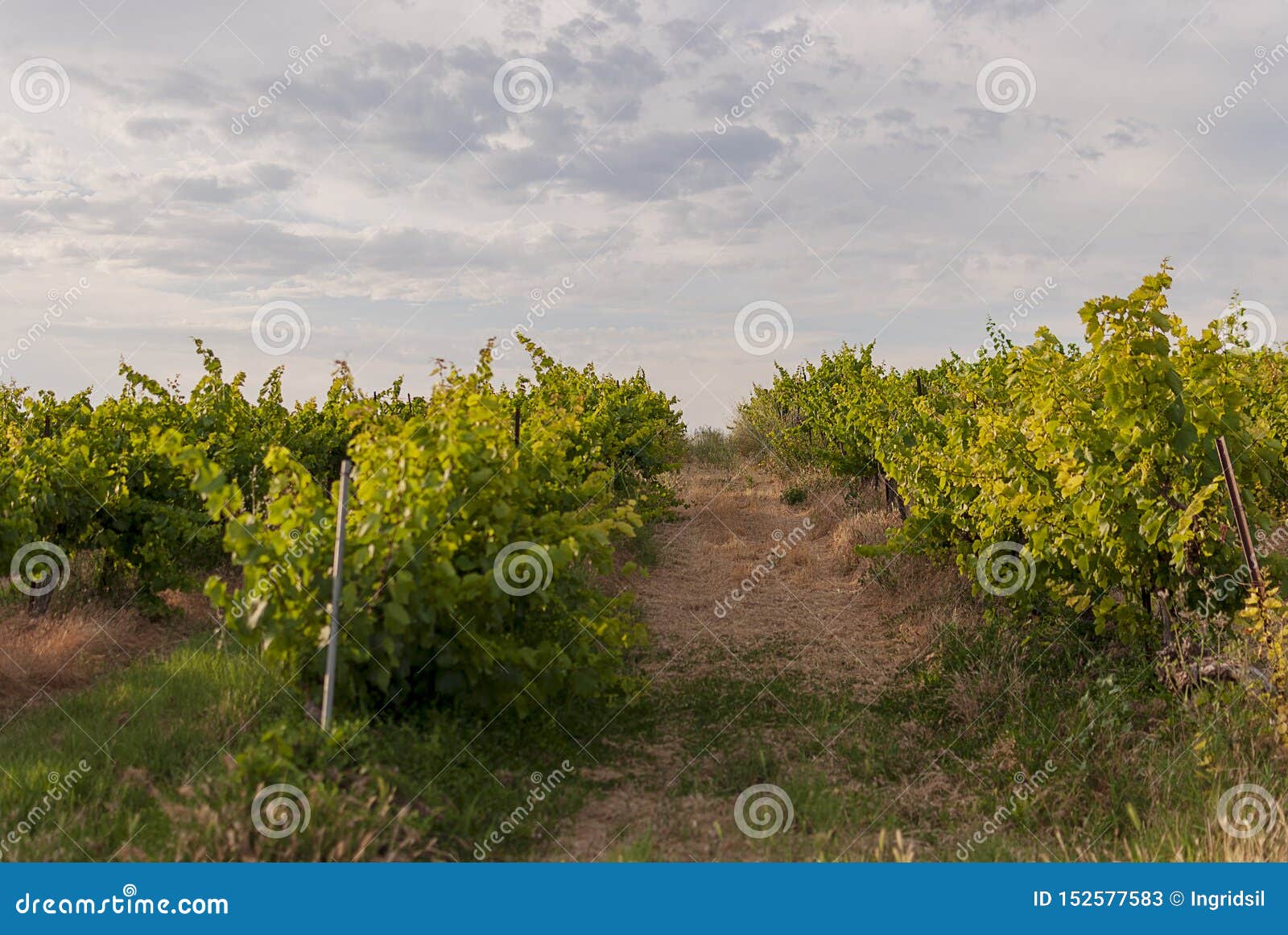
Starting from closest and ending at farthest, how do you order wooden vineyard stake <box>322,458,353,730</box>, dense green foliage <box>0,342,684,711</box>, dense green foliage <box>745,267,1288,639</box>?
1. wooden vineyard stake <box>322,458,353,730</box>
2. dense green foliage <box>0,342,684,711</box>
3. dense green foliage <box>745,267,1288,639</box>

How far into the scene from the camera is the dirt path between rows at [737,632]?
5031mm

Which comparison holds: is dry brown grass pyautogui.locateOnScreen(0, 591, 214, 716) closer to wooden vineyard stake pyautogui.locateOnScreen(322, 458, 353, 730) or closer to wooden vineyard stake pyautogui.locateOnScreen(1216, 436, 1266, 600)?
wooden vineyard stake pyautogui.locateOnScreen(322, 458, 353, 730)

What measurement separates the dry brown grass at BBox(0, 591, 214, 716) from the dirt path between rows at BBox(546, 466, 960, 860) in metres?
4.20

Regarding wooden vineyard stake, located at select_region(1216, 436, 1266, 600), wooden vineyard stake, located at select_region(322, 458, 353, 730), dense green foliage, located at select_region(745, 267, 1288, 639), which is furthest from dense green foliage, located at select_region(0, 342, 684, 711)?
wooden vineyard stake, located at select_region(1216, 436, 1266, 600)

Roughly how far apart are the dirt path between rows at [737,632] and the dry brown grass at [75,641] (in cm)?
420

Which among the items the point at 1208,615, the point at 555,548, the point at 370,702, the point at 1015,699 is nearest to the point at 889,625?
the point at 1015,699

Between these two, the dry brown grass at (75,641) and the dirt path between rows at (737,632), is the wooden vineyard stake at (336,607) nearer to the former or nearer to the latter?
the dirt path between rows at (737,632)

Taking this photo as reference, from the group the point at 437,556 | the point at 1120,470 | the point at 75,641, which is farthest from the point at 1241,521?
the point at 75,641

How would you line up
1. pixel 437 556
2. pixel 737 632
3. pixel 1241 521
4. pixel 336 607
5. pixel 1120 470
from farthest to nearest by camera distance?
pixel 737 632 < pixel 1120 470 < pixel 1241 521 < pixel 437 556 < pixel 336 607

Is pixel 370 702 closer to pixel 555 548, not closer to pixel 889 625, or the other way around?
pixel 555 548

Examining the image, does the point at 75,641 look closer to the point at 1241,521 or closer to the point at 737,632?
the point at 737,632

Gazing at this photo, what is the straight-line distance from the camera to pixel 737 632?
8859 millimetres

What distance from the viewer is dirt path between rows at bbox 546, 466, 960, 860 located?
5031 mm

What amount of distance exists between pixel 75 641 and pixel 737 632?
5504 millimetres
